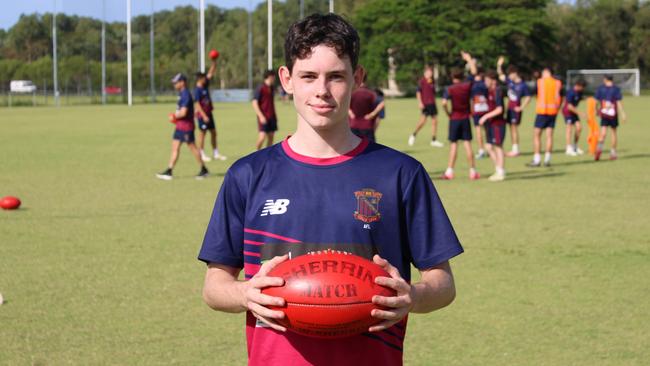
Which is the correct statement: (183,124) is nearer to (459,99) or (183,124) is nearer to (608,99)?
(459,99)

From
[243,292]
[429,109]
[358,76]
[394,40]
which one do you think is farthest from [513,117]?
[394,40]

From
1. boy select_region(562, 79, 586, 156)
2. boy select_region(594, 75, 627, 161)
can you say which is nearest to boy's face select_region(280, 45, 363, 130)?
boy select_region(594, 75, 627, 161)

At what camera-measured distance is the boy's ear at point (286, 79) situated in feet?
10.9

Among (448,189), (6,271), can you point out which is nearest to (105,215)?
(6,271)

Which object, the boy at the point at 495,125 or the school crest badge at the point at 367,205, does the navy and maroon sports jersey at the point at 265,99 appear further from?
the school crest badge at the point at 367,205

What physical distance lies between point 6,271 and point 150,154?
15630 mm

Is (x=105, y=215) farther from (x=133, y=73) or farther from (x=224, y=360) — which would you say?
(x=133, y=73)

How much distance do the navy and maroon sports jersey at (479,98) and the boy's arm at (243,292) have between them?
16.4 m

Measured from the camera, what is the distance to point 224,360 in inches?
256

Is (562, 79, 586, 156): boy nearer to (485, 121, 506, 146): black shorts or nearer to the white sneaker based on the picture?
(485, 121, 506, 146): black shorts

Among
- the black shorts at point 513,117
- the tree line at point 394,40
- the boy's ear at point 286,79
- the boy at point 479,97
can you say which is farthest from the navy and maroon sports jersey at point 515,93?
the tree line at point 394,40

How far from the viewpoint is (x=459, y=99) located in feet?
58.5

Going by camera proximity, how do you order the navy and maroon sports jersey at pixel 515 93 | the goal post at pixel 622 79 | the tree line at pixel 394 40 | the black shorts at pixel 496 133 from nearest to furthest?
the black shorts at pixel 496 133
the navy and maroon sports jersey at pixel 515 93
the tree line at pixel 394 40
the goal post at pixel 622 79

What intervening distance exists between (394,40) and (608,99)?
70531mm
